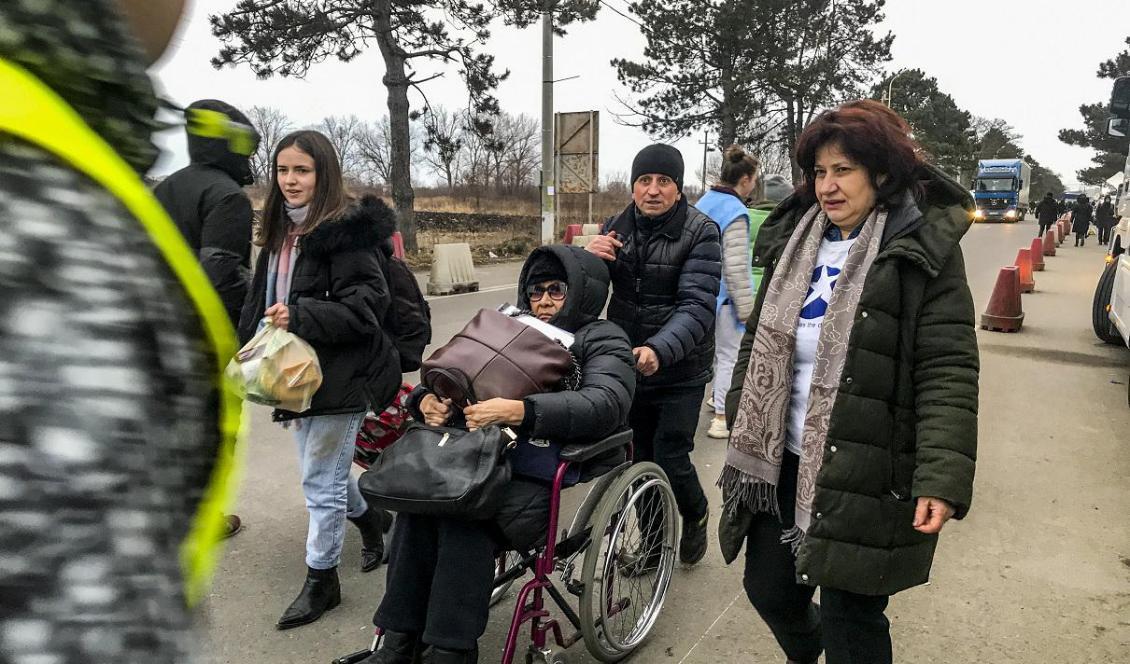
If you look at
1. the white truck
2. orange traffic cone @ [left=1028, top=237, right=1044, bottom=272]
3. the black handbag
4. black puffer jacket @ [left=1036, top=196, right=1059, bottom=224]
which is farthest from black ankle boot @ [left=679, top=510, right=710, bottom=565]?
black puffer jacket @ [left=1036, top=196, right=1059, bottom=224]

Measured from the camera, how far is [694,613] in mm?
3346

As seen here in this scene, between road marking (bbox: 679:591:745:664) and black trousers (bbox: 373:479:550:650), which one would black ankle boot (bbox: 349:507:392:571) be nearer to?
black trousers (bbox: 373:479:550:650)

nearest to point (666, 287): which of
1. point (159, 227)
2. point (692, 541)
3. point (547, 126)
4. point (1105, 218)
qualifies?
point (692, 541)

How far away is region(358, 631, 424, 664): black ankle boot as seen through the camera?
2539mm

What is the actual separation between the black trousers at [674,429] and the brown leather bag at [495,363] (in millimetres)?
844

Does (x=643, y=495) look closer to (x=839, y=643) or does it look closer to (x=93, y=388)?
(x=839, y=643)

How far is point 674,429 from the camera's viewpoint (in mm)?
3551

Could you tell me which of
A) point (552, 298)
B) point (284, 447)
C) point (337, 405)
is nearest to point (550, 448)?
point (552, 298)

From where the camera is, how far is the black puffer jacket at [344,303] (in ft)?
9.88

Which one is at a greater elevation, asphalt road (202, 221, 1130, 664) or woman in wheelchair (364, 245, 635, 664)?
woman in wheelchair (364, 245, 635, 664)

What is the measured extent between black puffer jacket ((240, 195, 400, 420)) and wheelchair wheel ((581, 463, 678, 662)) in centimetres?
108

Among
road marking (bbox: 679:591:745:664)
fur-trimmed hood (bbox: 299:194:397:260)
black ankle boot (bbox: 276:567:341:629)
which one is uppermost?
fur-trimmed hood (bbox: 299:194:397:260)

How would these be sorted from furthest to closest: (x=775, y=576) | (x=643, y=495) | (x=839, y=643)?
(x=643, y=495), (x=775, y=576), (x=839, y=643)

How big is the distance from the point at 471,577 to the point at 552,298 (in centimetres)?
112
